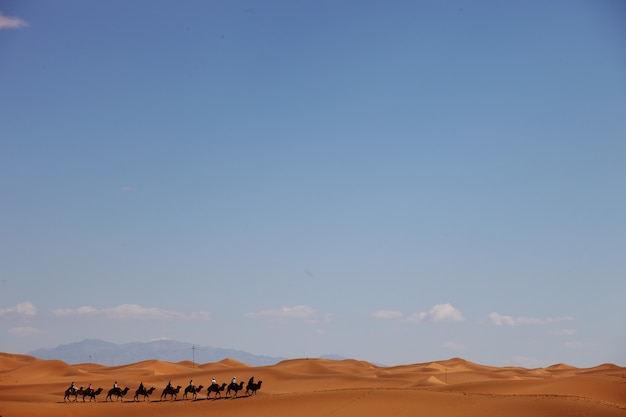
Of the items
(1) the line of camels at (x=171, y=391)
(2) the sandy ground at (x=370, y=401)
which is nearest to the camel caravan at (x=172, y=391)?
(1) the line of camels at (x=171, y=391)

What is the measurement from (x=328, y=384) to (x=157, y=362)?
36182 mm

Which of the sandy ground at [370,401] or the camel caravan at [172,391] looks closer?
the sandy ground at [370,401]

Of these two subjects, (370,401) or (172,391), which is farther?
(172,391)

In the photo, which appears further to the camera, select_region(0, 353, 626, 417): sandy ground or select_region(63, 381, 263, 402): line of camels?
select_region(63, 381, 263, 402): line of camels

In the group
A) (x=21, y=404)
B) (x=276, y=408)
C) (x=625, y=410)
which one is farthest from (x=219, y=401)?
(x=625, y=410)

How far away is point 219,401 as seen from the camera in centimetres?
Answer: 4600

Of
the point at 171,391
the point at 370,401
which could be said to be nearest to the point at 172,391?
the point at 171,391

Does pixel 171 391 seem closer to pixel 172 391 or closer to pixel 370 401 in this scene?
pixel 172 391

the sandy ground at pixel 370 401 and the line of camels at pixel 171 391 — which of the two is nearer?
the sandy ground at pixel 370 401

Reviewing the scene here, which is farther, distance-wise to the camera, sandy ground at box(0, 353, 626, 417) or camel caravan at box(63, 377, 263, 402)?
camel caravan at box(63, 377, 263, 402)

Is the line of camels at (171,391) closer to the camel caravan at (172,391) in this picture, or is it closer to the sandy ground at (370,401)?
the camel caravan at (172,391)

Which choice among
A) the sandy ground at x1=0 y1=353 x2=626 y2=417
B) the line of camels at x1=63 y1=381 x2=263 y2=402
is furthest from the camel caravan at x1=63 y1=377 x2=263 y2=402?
the sandy ground at x1=0 y1=353 x2=626 y2=417

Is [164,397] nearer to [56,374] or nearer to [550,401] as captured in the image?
[550,401]

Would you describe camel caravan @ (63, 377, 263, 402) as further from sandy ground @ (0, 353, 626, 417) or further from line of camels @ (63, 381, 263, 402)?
sandy ground @ (0, 353, 626, 417)
